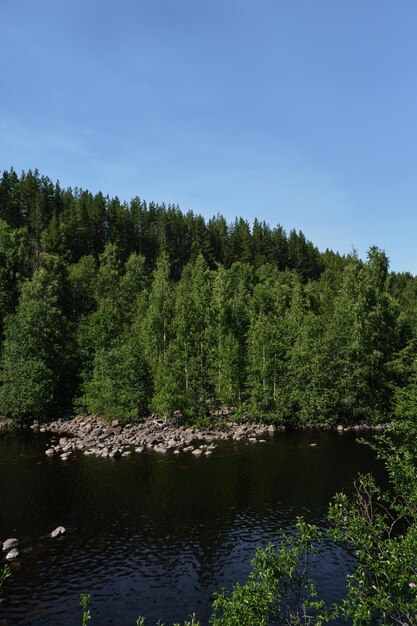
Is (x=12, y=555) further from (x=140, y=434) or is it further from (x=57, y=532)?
(x=140, y=434)

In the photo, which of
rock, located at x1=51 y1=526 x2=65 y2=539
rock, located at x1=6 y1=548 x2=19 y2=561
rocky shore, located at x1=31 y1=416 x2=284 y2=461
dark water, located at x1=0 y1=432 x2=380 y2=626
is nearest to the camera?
dark water, located at x1=0 y1=432 x2=380 y2=626

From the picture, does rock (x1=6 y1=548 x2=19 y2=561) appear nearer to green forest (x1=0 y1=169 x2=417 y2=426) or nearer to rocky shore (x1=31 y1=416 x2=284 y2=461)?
rocky shore (x1=31 y1=416 x2=284 y2=461)

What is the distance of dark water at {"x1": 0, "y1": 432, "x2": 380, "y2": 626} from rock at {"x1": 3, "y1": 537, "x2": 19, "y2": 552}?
0.66 m

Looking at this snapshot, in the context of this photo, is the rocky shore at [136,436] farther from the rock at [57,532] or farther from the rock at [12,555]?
the rock at [12,555]

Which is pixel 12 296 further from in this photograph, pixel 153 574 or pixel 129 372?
pixel 153 574

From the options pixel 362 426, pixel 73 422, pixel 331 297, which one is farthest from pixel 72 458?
pixel 331 297

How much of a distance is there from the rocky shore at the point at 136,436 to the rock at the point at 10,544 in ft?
72.3

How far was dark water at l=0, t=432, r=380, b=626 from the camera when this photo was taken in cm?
2756

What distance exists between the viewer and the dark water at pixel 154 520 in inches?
1085

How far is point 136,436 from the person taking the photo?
66.0 meters

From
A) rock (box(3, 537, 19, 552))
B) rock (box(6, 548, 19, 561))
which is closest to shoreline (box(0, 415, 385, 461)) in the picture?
rock (box(3, 537, 19, 552))

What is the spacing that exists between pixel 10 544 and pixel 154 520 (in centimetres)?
1082

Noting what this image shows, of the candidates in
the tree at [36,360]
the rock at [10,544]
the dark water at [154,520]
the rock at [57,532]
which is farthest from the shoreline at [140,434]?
the rock at [10,544]

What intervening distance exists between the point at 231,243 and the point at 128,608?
148 metres
